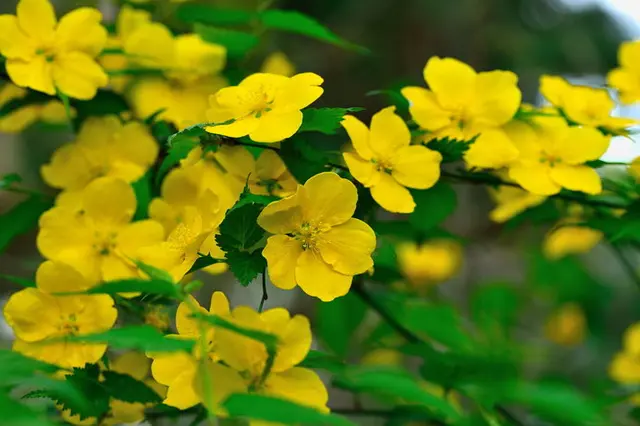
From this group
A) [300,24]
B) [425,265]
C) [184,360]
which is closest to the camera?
[184,360]

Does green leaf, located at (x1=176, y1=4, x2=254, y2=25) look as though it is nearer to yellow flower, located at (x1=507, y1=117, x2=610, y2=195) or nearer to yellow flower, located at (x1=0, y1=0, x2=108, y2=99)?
yellow flower, located at (x1=0, y1=0, x2=108, y2=99)

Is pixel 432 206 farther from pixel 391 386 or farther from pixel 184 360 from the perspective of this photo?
pixel 184 360

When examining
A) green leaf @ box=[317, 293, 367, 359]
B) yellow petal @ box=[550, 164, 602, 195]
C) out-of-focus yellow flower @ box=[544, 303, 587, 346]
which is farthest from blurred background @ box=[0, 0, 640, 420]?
yellow petal @ box=[550, 164, 602, 195]

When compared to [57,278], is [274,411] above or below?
above

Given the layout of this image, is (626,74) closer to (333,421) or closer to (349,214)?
(349,214)

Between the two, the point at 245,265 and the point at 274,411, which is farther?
the point at 245,265

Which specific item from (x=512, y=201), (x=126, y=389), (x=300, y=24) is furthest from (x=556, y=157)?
(x=126, y=389)
